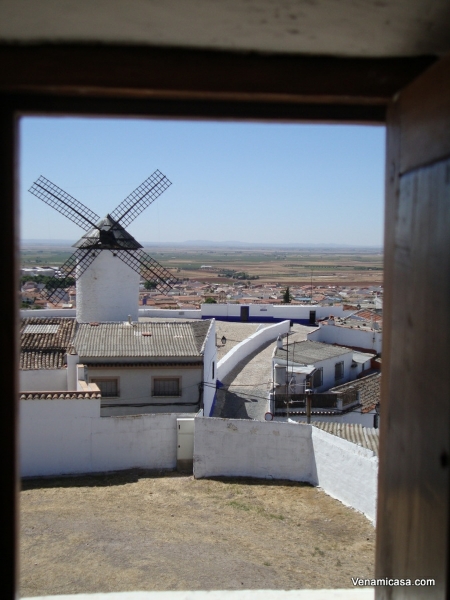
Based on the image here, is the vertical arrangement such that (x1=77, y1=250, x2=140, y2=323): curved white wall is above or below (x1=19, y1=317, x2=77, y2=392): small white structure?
above

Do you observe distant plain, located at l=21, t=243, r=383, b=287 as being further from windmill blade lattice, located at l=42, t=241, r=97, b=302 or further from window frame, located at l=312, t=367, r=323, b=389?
window frame, located at l=312, t=367, r=323, b=389

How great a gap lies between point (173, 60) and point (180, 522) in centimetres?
860

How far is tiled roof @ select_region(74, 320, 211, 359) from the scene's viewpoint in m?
13.5

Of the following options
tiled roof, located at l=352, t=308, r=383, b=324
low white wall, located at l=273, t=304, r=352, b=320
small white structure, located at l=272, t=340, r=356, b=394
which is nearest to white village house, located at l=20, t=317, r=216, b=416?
small white structure, located at l=272, t=340, r=356, b=394

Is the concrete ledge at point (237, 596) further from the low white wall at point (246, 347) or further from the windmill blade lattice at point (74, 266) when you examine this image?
the windmill blade lattice at point (74, 266)

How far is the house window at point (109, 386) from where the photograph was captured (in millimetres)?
13391

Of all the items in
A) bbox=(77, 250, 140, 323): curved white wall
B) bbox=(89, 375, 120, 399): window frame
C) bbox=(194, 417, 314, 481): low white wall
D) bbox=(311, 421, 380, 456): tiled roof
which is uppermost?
bbox=(77, 250, 140, 323): curved white wall

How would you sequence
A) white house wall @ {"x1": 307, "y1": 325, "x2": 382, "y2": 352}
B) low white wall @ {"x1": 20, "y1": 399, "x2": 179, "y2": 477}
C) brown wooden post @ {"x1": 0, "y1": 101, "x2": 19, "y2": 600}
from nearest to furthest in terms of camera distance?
brown wooden post @ {"x1": 0, "y1": 101, "x2": 19, "y2": 600}
low white wall @ {"x1": 20, "y1": 399, "x2": 179, "y2": 477}
white house wall @ {"x1": 307, "y1": 325, "x2": 382, "y2": 352}

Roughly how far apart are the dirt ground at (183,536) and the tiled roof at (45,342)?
153 inches

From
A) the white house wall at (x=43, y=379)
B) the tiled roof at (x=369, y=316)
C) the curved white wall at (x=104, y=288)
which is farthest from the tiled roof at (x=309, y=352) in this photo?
the tiled roof at (x=369, y=316)

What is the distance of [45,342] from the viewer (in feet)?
50.3

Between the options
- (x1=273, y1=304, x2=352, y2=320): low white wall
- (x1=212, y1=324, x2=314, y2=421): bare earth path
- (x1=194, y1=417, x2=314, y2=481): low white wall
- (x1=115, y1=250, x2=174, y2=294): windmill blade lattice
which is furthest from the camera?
(x1=273, y1=304, x2=352, y2=320): low white wall

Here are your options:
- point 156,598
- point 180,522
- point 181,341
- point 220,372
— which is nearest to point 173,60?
point 156,598

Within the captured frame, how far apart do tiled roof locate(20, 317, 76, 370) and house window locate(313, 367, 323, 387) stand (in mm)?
6307
